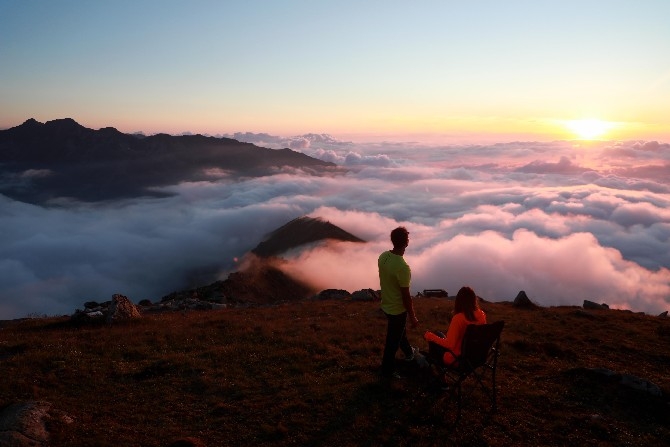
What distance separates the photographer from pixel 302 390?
32.6 feet

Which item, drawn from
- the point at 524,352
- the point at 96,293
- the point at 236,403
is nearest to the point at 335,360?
the point at 236,403

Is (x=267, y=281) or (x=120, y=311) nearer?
(x=120, y=311)

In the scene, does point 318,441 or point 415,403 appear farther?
point 415,403

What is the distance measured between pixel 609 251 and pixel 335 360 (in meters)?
200

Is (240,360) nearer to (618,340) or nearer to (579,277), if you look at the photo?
(618,340)

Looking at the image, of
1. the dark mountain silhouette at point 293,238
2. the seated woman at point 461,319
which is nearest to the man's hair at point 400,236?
the seated woman at point 461,319

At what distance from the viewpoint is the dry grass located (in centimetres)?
795

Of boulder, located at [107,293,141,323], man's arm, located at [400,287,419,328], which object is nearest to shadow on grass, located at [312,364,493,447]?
man's arm, located at [400,287,419,328]

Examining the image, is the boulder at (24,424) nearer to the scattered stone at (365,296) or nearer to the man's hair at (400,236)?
the man's hair at (400,236)

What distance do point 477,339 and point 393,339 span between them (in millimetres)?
2163

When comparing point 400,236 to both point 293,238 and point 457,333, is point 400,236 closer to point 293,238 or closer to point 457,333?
point 457,333

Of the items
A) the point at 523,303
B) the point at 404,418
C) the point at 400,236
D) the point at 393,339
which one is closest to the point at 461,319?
the point at 393,339

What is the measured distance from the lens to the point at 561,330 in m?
17.7

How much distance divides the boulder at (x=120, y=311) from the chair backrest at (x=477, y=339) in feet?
50.8
